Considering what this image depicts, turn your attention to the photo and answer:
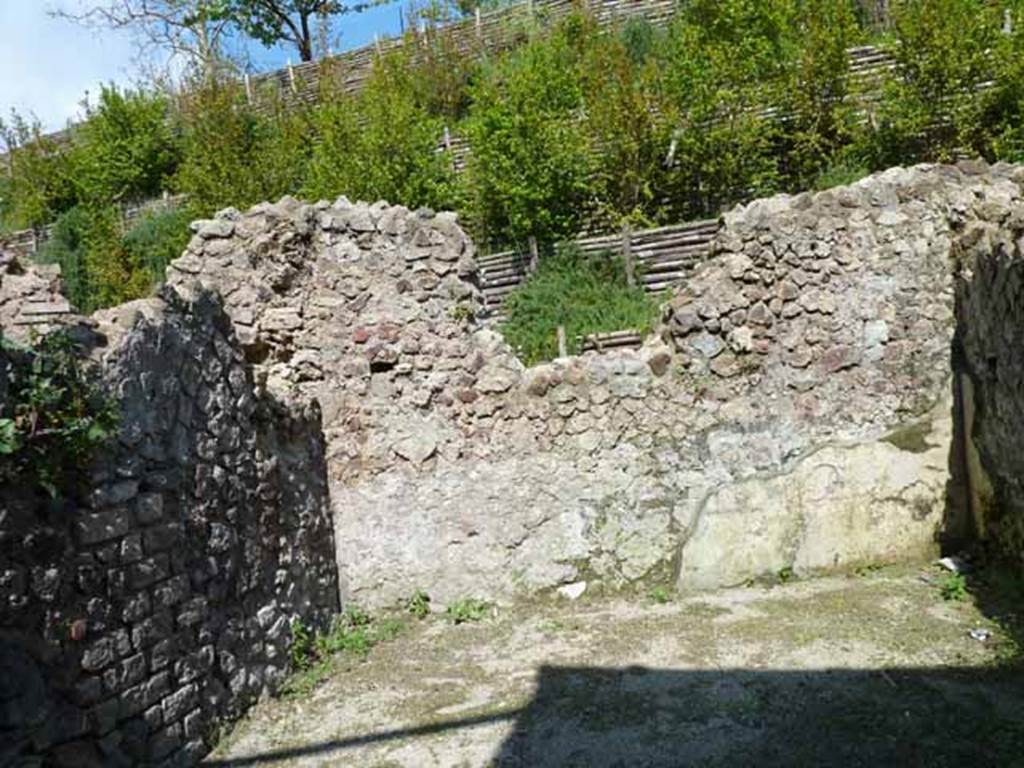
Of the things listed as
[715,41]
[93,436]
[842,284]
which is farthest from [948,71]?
[93,436]

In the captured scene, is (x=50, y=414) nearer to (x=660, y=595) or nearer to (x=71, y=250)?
(x=660, y=595)

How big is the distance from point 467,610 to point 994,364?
12.1 feet

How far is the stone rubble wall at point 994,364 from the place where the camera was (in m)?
A: 4.88

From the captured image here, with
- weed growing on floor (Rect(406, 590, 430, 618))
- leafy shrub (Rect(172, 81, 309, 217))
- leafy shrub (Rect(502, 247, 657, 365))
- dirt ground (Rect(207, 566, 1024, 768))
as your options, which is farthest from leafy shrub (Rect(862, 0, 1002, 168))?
weed growing on floor (Rect(406, 590, 430, 618))

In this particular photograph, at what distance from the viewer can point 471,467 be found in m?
5.77

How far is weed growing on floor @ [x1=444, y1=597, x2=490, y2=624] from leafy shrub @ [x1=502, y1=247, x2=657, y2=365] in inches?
194

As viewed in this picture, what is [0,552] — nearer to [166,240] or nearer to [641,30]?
[166,240]

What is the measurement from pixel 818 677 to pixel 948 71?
11.5 metres

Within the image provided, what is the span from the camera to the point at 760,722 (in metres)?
3.87

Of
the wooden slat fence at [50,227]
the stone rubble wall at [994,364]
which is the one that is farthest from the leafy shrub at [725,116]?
the wooden slat fence at [50,227]

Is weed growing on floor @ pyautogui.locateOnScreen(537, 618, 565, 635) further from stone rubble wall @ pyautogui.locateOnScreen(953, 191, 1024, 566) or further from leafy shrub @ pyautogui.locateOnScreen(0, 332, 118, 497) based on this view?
leafy shrub @ pyautogui.locateOnScreen(0, 332, 118, 497)

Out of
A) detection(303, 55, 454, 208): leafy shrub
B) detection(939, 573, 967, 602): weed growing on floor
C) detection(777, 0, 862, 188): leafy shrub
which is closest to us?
detection(939, 573, 967, 602): weed growing on floor

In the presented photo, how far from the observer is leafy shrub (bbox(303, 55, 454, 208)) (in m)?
13.9

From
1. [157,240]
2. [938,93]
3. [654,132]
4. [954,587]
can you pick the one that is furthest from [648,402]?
[157,240]
